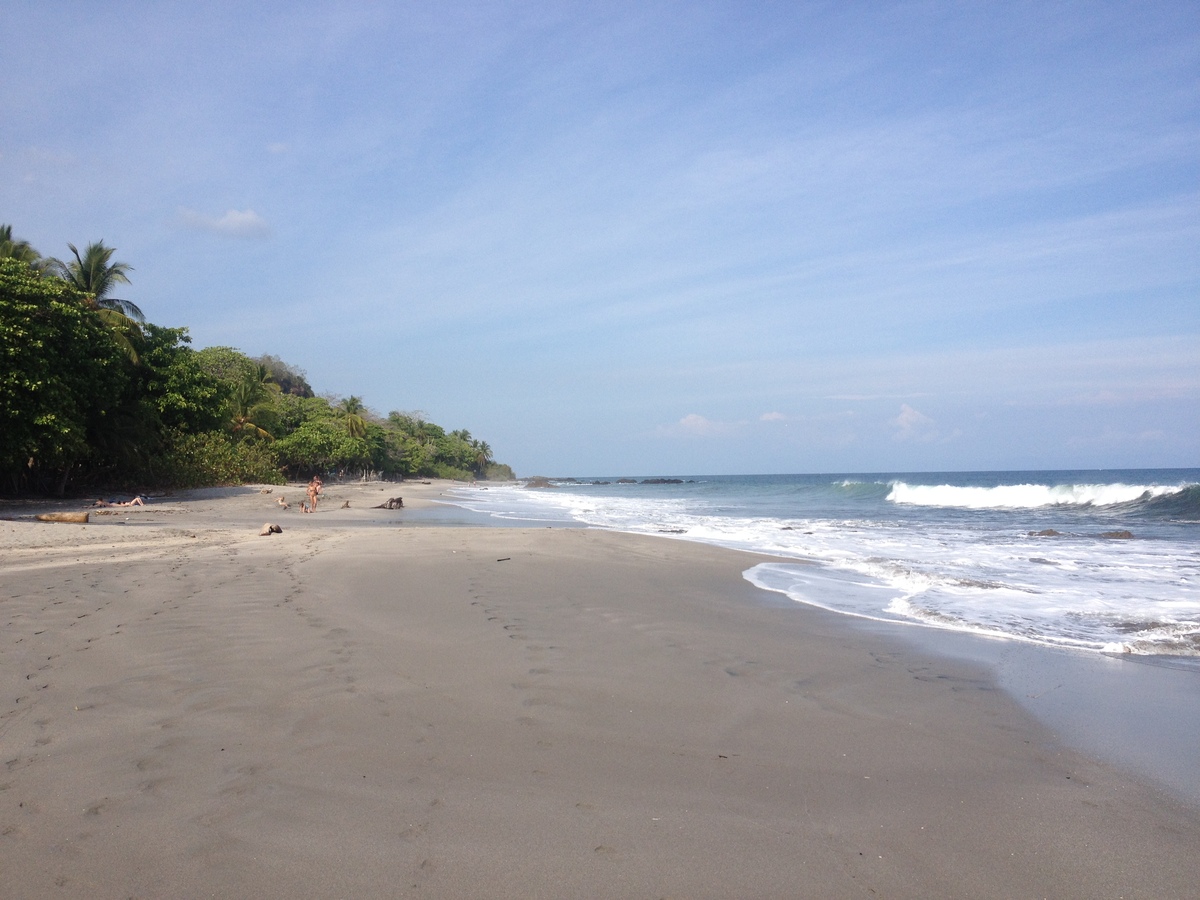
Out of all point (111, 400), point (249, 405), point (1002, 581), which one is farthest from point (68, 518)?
point (249, 405)

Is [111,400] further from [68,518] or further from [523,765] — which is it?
[523,765]

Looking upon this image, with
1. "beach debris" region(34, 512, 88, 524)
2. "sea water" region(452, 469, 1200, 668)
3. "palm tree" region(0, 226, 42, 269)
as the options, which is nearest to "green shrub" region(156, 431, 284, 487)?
"palm tree" region(0, 226, 42, 269)

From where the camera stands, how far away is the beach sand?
8.25 feet

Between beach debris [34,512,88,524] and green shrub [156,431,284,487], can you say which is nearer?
beach debris [34,512,88,524]

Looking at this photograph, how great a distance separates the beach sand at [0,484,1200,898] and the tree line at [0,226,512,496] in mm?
13550

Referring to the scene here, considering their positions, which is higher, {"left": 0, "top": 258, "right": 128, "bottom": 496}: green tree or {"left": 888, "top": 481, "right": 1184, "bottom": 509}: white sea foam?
{"left": 0, "top": 258, "right": 128, "bottom": 496}: green tree

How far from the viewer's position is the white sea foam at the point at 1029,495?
35.0 m

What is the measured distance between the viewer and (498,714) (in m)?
3.98

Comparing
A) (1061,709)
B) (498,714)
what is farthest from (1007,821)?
(498,714)

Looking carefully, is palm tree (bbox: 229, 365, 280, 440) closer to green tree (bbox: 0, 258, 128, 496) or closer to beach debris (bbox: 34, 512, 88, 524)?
green tree (bbox: 0, 258, 128, 496)

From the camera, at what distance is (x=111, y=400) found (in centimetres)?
2178

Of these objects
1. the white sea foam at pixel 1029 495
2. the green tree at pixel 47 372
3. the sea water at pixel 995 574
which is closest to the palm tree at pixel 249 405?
the green tree at pixel 47 372

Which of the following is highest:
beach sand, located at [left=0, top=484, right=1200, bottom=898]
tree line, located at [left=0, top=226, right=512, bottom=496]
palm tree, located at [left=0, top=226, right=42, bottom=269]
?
palm tree, located at [left=0, top=226, right=42, bottom=269]

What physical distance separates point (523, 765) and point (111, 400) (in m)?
23.6
